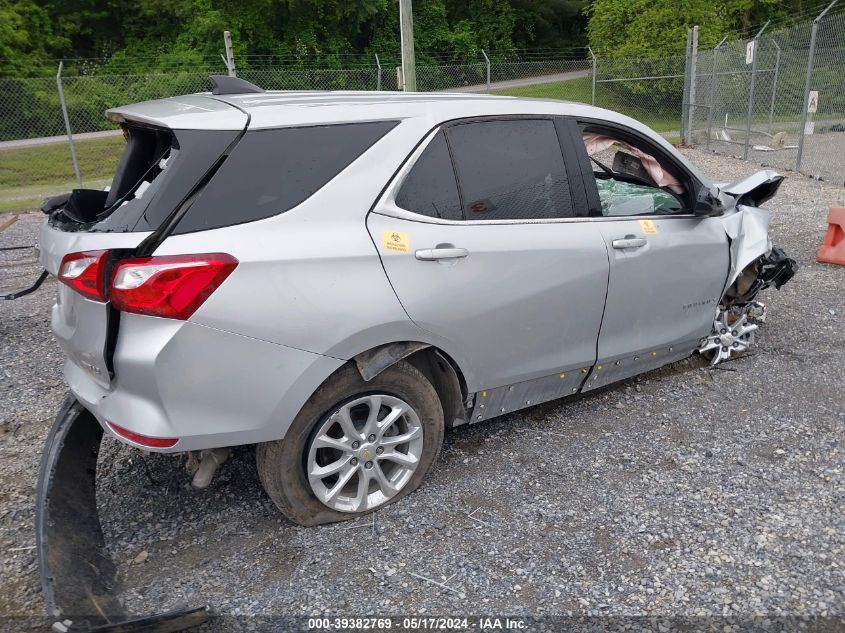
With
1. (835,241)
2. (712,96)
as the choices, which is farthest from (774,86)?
(835,241)

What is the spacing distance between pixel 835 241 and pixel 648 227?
4.37m

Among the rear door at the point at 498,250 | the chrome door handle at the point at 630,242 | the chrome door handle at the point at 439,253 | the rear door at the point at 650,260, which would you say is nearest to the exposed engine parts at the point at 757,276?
the rear door at the point at 650,260

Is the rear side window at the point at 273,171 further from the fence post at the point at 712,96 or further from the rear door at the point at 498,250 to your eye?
the fence post at the point at 712,96

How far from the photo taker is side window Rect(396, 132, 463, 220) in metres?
2.93

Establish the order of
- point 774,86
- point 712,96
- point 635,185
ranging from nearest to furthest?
1. point 635,185
2. point 774,86
3. point 712,96

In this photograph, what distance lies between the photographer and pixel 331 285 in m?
2.64

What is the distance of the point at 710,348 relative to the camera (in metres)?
4.48

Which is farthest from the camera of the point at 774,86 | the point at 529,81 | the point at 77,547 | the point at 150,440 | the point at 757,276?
the point at 529,81

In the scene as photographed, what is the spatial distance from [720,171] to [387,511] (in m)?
12.1

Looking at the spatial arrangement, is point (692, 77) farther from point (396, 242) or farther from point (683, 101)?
point (396, 242)

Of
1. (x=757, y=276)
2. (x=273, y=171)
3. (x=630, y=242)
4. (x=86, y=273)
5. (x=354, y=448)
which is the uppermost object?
(x=273, y=171)

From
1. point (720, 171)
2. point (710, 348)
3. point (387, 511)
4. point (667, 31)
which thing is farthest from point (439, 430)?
point (667, 31)

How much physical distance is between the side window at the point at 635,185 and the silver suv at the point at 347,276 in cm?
4

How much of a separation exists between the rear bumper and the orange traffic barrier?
616 centimetres
